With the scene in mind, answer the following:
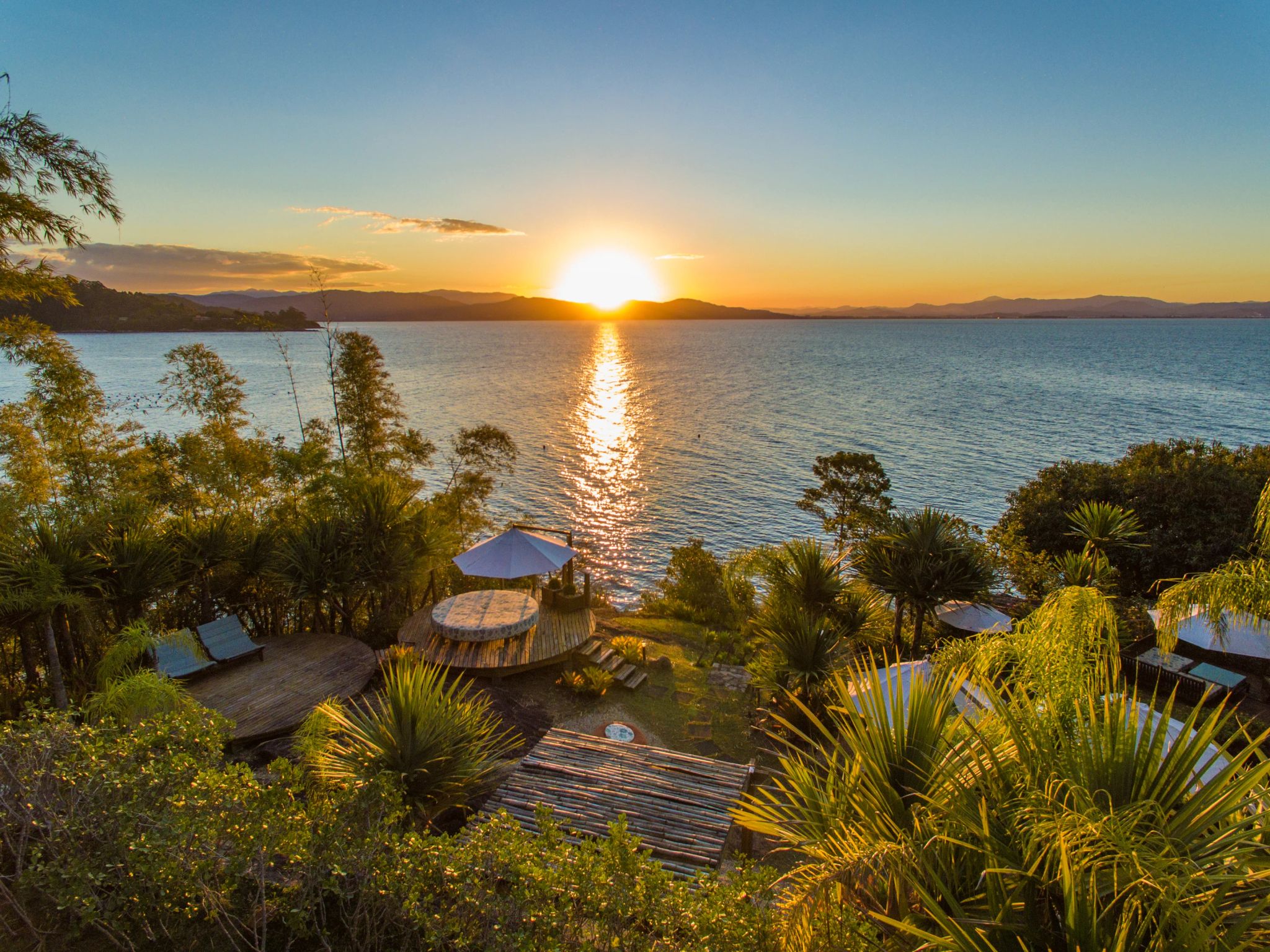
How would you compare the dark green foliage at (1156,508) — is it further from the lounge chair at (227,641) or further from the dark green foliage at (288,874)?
the lounge chair at (227,641)

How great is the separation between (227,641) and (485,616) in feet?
16.0

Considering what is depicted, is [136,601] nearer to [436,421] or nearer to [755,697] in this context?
[755,697]

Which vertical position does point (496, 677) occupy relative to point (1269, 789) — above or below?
below

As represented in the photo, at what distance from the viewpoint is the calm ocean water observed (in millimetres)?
35250

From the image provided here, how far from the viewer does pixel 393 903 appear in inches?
165

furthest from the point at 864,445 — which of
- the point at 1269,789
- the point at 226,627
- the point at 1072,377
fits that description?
the point at 1072,377

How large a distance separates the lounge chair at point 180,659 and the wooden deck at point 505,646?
11.6ft

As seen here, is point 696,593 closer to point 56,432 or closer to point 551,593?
point 551,593

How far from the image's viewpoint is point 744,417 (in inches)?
2414

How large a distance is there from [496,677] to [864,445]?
4216 centimetres

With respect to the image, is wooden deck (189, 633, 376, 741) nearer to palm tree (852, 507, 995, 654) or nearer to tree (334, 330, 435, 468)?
tree (334, 330, 435, 468)

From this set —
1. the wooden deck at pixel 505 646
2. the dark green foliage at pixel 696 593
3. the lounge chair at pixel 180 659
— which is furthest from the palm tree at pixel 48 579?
the dark green foliage at pixel 696 593

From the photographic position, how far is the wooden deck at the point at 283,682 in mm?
9914

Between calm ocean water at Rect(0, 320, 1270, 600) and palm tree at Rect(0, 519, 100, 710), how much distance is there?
851 centimetres
